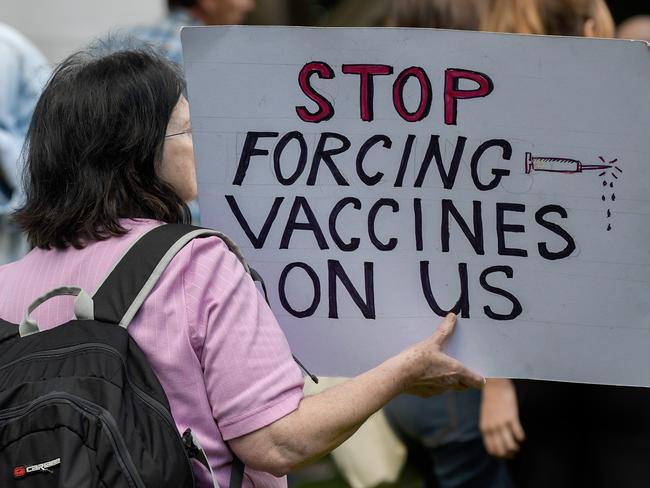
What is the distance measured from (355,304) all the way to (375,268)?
3.4 inches

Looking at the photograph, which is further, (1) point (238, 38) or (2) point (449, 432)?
(2) point (449, 432)

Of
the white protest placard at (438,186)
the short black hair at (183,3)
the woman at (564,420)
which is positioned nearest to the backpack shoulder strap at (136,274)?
the white protest placard at (438,186)

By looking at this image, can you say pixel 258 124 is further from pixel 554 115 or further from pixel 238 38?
pixel 554 115

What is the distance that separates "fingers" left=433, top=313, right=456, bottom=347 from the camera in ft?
7.93

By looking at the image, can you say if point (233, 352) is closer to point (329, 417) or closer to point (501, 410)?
point (329, 417)

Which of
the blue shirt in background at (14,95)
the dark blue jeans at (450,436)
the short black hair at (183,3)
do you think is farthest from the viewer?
the short black hair at (183,3)

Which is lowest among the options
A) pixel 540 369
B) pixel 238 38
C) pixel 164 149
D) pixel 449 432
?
pixel 449 432

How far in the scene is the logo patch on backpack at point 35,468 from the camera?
78.2 inches

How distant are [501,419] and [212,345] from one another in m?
1.69

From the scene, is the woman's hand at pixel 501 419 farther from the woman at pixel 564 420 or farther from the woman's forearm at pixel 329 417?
the woman's forearm at pixel 329 417

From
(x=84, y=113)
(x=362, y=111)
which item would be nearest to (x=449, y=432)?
(x=362, y=111)

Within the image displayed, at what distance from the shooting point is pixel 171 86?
237 centimetres

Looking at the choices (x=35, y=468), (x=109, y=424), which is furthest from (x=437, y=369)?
(x=35, y=468)

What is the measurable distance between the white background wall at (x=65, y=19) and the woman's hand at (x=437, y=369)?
4.33 metres
